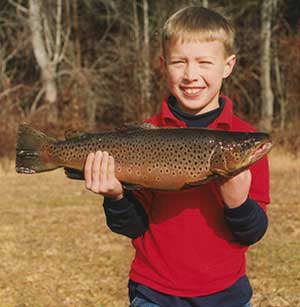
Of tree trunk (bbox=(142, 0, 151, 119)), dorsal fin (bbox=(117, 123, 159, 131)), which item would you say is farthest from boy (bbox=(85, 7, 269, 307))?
tree trunk (bbox=(142, 0, 151, 119))

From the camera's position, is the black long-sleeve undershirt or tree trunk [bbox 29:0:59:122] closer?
the black long-sleeve undershirt

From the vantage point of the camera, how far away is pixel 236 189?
2.51 meters

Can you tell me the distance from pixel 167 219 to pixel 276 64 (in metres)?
20.5

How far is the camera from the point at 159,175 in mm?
2562

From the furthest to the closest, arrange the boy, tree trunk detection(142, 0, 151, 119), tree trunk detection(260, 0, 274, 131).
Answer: tree trunk detection(260, 0, 274, 131) → tree trunk detection(142, 0, 151, 119) → the boy

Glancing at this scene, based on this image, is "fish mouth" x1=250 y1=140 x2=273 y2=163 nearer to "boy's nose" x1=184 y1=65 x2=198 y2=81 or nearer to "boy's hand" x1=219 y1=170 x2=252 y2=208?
"boy's hand" x1=219 y1=170 x2=252 y2=208

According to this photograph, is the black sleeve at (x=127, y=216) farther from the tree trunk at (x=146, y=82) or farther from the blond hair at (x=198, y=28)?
the tree trunk at (x=146, y=82)

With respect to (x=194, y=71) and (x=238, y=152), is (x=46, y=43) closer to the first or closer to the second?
(x=194, y=71)

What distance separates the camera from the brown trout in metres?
2.46

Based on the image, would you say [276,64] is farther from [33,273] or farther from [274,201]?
[33,273]

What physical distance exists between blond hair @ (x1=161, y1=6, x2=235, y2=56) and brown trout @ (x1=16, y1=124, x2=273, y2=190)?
42 cm

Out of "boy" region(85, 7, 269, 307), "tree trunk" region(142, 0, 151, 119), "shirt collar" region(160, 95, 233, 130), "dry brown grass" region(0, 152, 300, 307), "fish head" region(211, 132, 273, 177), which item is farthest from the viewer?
"tree trunk" region(142, 0, 151, 119)

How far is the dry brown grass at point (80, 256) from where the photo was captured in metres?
6.42

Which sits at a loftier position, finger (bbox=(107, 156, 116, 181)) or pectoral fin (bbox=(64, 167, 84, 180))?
finger (bbox=(107, 156, 116, 181))
